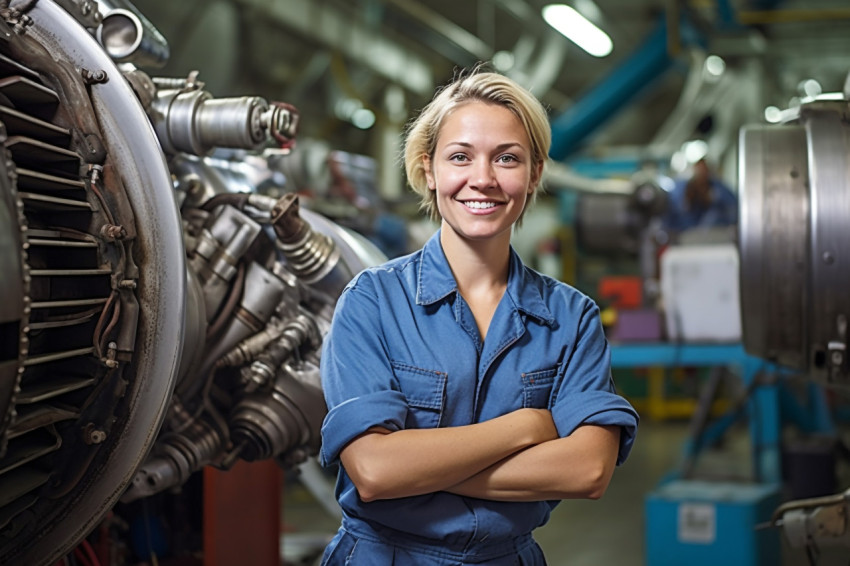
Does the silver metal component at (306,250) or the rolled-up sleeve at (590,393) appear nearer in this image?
the rolled-up sleeve at (590,393)

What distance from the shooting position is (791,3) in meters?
7.07

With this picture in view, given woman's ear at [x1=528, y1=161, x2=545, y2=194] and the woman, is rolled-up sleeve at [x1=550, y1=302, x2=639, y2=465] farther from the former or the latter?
woman's ear at [x1=528, y1=161, x2=545, y2=194]

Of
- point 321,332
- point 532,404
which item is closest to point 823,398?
point 321,332

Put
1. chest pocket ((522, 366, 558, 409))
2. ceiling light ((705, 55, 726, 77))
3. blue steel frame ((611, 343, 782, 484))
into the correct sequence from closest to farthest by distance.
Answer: chest pocket ((522, 366, 558, 409)) < blue steel frame ((611, 343, 782, 484)) < ceiling light ((705, 55, 726, 77))

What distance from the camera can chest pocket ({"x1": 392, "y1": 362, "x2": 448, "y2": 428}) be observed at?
1214 mm

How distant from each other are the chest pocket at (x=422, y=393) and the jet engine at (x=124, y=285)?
0.42 m

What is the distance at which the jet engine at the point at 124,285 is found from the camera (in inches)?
51.2

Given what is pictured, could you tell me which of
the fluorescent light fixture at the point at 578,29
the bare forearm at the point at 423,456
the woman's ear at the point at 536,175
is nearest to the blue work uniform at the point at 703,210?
the fluorescent light fixture at the point at 578,29

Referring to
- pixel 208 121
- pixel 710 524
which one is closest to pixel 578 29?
pixel 710 524

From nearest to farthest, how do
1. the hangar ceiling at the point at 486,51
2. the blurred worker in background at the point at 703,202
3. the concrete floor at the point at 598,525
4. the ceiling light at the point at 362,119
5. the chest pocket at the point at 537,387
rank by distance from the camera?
1. the chest pocket at the point at 537,387
2. the concrete floor at the point at 598,525
3. the blurred worker in background at the point at 703,202
4. the hangar ceiling at the point at 486,51
5. the ceiling light at the point at 362,119

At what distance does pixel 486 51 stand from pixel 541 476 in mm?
7544

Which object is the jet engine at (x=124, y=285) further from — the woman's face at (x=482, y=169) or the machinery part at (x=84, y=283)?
the woman's face at (x=482, y=169)

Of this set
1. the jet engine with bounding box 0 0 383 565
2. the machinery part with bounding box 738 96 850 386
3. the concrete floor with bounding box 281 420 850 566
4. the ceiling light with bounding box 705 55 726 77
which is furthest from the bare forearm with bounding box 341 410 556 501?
the ceiling light with bounding box 705 55 726 77

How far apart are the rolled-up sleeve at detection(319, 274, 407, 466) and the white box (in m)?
2.52
